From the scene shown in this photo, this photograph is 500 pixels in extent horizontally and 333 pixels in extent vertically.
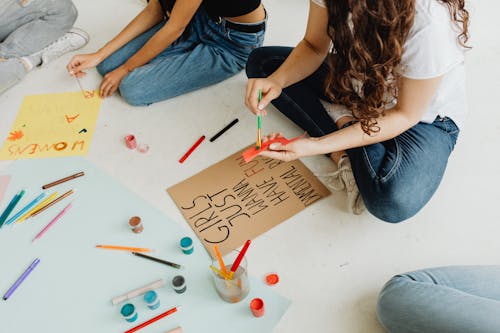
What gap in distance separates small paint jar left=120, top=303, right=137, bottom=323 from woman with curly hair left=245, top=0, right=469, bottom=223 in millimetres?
494

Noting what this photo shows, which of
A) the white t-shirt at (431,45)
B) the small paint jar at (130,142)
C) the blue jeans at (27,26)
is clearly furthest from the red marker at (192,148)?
the blue jeans at (27,26)

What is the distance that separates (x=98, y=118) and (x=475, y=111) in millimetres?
1321

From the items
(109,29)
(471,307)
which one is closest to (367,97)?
(471,307)

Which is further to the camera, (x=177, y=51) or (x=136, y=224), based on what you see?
(x=177, y=51)

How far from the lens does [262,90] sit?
3.67ft

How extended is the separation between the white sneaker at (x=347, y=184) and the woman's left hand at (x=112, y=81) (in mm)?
833

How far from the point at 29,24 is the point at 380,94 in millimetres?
1469

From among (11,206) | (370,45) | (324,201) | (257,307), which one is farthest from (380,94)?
(11,206)

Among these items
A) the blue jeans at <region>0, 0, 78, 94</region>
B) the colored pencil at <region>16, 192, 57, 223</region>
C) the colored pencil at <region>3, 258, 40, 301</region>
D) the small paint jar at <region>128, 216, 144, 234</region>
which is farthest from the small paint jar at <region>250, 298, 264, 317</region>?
the blue jeans at <region>0, 0, 78, 94</region>

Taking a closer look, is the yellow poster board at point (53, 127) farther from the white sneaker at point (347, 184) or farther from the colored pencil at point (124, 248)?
the white sneaker at point (347, 184)

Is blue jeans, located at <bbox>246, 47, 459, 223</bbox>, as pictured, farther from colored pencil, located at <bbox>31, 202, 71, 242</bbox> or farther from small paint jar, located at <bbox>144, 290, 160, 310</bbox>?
colored pencil, located at <bbox>31, 202, 71, 242</bbox>

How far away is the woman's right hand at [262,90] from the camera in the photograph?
3.60 feet

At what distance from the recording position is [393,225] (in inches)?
44.4

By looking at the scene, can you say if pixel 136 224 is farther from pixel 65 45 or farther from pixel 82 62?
pixel 65 45
